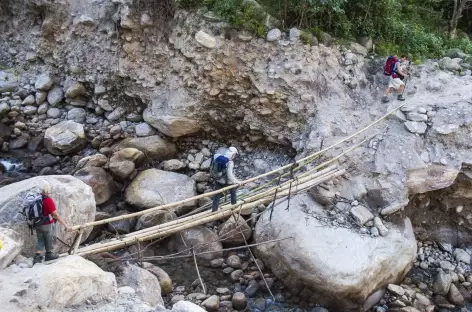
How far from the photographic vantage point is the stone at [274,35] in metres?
11.6

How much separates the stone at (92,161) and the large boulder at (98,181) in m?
0.32

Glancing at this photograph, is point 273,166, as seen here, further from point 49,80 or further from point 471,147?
point 49,80

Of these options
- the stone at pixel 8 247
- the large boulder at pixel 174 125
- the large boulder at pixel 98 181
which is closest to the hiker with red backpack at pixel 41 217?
the stone at pixel 8 247

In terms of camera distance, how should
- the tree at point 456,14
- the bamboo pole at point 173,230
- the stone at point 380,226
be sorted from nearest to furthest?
the bamboo pole at point 173,230 → the stone at point 380,226 → the tree at point 456,14

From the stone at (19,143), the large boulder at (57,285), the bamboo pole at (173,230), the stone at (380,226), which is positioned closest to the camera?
the large boulder at (57,285)

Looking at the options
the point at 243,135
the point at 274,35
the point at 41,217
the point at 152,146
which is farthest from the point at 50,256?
the point at 274,35

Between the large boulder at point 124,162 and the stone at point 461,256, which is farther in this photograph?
the large boulder at point 124,162

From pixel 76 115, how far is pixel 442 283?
10823 mm

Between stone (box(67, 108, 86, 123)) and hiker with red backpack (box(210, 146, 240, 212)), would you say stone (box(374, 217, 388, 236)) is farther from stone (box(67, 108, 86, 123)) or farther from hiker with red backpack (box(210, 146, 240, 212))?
stone (box(67, 108, 86, 123))

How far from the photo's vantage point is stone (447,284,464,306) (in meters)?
9.27

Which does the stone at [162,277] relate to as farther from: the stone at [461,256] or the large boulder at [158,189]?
the stone at [461,256]

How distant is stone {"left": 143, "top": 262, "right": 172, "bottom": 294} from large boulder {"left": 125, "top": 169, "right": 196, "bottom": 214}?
189 centimetres

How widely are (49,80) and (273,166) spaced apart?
25.2ft

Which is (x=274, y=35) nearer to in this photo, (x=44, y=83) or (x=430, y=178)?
(x=430, y=178)
